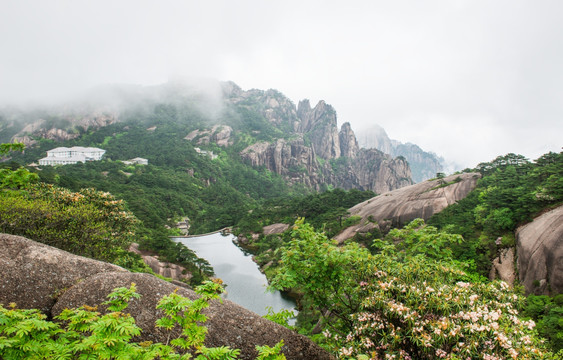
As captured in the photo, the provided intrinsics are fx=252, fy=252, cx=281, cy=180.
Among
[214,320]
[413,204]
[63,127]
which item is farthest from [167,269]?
[63,127]

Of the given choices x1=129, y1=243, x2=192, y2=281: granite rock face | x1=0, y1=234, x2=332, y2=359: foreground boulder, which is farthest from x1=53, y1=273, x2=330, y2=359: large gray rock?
x1=129, y1=243, x2=192, y2=281: granite rock face

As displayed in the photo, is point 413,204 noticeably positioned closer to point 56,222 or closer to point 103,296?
point 103,296

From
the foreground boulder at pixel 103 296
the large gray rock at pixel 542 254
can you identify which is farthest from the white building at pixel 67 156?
the large gray rock at pixel 542 254

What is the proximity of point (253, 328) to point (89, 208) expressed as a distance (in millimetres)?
13514

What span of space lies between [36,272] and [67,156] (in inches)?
4347

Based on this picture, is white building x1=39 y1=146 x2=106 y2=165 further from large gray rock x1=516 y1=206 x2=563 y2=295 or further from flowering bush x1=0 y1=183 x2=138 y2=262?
large gray rock x1=516 y1=206 x2=563 y2=295

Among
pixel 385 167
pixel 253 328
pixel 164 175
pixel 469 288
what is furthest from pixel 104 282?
pixel 385 167

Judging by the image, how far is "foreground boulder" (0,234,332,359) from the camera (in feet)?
17.6

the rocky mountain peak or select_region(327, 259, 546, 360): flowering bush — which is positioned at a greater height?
the rocky mountain peak

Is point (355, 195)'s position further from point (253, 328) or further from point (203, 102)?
point (203, 102)

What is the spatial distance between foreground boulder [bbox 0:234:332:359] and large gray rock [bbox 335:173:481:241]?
1152 inches

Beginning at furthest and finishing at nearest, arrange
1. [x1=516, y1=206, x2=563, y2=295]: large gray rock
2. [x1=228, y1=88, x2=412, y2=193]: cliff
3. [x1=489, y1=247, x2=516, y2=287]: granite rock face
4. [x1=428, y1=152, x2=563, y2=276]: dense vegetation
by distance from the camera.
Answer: [x1=228, y1=88, x2=412, y2=193]: cliff, [x1=428, y1=152, x2=563, y2=276]: dense vegetation, [x1=489, y1=247, x2=516, y2=287]: granite rock face, [x1=516, y1=206, x2=563, y2=295]: large gray rock

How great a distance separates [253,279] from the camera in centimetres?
3334

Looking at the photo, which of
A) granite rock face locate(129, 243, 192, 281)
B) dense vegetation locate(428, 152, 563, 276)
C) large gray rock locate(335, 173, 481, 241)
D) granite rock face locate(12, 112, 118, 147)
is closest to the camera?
dense vegetation locate(428, 152, 563, 276)
